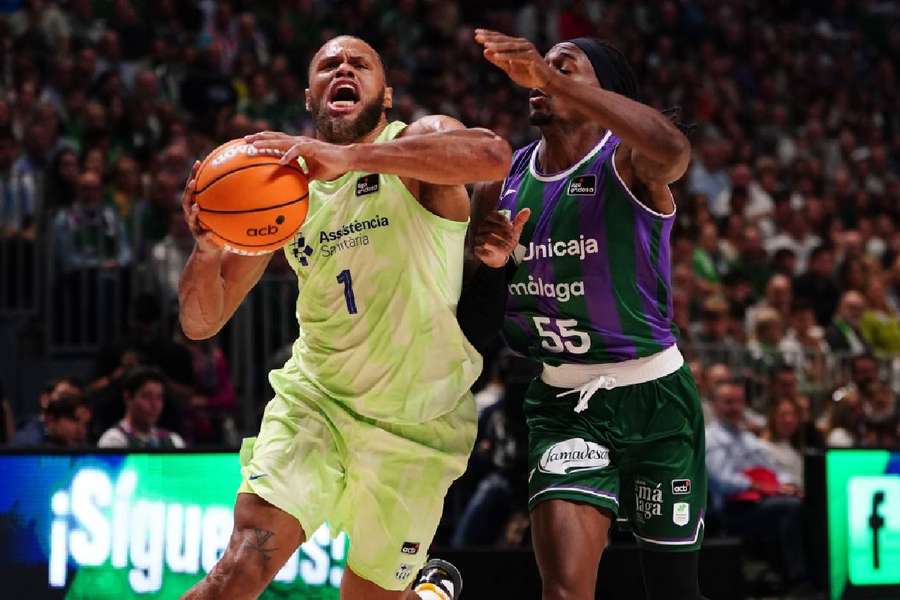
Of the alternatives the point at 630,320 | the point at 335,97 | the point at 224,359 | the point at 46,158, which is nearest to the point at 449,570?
the point at 630,320

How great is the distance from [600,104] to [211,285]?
4.61ft

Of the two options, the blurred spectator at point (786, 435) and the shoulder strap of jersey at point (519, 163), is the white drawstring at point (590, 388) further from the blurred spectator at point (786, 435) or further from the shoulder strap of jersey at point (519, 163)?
the blurred spectator at point (786, 435)

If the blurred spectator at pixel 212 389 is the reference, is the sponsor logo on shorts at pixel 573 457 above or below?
above

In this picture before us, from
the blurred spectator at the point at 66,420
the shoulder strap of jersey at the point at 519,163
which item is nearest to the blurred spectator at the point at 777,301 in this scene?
the blurred spectator at the point at 66,420

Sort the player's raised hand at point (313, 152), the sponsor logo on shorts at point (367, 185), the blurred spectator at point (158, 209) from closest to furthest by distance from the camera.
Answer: the player's raised hand at point (313, 152)
the sponsor logo on shorts at point (367, 185)
the blurred spectator at point (158, 209)

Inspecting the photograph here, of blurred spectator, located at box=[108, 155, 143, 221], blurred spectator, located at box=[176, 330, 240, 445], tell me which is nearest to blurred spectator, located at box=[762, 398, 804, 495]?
blurred spectator, located at box=[176, 330, 240, 445]

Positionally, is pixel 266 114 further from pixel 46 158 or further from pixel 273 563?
pixel 273 563

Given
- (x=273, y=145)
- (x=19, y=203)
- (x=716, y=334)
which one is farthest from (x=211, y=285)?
(x=716, y=334)

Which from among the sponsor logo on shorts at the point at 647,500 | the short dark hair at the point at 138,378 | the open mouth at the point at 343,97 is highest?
the open mouth at the point at 343,97

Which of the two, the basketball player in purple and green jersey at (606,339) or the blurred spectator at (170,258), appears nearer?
the basketball player in purple and green jersey at (606,339)

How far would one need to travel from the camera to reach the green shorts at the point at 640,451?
5.11 metres

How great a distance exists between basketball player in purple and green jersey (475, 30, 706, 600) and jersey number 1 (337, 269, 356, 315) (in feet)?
1.79

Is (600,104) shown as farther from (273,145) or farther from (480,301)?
(273,145)

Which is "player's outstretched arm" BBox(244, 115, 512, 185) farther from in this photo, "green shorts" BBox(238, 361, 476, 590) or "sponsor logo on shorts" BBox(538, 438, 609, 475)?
"sponsor logo on shorts" BBox(538, 438, 609, 475)
